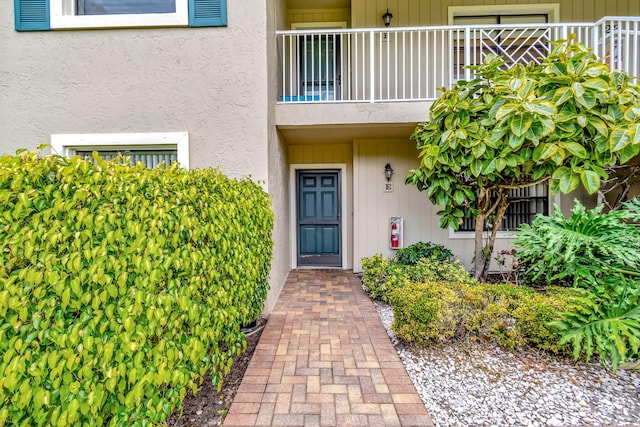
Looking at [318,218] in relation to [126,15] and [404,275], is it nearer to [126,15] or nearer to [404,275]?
[404,275]

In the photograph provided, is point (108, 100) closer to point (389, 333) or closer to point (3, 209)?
point (3, 209)

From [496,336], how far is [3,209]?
12.8 ft

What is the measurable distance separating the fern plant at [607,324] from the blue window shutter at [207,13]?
5.18 meters

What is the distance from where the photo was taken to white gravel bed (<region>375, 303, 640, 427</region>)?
225 centimetres

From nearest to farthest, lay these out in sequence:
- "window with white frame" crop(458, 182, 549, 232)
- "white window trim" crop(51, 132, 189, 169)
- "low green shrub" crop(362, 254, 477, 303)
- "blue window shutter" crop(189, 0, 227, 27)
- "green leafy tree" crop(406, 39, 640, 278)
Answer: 1. "green leafy tree" crop(406, 39, 640, 278)
2. "blue window shutter" crop(189, 0, 227, 27)
3. "white window trim" crop(51, 132, 189, 169)
4. "low green shrub" crop(362, 254, 477, 303)
5. "window with white frame" crop(458, 182, 549, 232)

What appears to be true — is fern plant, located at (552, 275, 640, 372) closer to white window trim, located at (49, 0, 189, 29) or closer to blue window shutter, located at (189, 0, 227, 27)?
blue window shutter, located at (189, 0, 227, 27)

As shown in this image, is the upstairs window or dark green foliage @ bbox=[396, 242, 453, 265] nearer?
the upstairs window

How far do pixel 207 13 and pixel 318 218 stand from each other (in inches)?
169

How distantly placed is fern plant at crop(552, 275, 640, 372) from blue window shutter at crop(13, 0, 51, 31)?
708 centimetres

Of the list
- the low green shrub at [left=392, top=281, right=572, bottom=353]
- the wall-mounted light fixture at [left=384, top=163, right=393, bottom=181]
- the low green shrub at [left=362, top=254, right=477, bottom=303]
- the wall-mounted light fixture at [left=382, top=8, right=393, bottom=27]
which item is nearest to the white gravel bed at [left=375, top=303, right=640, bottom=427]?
the low green shrub at [left=392, top=281, right=572, bottom=353]

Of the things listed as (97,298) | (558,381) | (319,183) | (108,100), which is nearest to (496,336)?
(558,381)

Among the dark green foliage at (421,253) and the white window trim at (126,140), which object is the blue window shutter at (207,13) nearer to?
the white window trim at (126,140)

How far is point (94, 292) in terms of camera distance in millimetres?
1540

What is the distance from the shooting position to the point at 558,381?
2.67 meters
